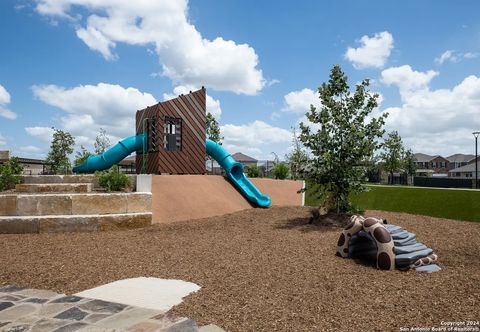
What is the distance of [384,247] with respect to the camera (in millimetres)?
6121

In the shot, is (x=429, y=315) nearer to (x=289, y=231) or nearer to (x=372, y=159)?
(x=289, y=231)

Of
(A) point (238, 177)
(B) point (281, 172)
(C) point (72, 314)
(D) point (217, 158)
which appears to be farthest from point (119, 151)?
(C) point (72, 314)

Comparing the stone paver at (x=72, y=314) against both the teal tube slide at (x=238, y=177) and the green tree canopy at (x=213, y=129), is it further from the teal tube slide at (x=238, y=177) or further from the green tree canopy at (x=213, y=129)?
the green tree canopy at (x=213, y=129)

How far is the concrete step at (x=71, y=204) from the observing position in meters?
9.41

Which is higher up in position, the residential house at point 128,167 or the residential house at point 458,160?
the residential house at point 458,160

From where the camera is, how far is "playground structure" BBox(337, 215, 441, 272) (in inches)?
239

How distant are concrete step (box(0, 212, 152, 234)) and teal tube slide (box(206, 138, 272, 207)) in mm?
6294

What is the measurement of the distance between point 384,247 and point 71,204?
7.75 metres

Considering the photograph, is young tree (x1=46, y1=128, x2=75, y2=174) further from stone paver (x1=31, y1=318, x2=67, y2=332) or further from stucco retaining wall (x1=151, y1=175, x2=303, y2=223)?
stone paver (x1=31, y1=318, x2=67, y2=332)

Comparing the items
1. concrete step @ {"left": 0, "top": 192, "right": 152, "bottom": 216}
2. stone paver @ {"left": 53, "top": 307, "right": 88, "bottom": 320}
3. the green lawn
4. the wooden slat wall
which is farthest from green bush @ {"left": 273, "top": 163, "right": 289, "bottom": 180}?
stone paver @ {"left": 53, "top": 307, "right": 88, "bottom": 320}

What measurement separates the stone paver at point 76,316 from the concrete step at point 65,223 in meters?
4.75

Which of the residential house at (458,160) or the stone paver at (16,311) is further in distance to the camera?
the residential house at (458,160)

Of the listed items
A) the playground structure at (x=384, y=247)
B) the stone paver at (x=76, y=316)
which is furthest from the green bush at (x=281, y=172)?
the stone paver at (x=76, y=316)

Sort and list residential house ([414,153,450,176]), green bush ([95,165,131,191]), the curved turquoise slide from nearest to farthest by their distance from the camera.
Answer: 1. green bush ([95,165,131,191])
2. the curved turquoise slide
3. residential house ([414,153,450,176])
